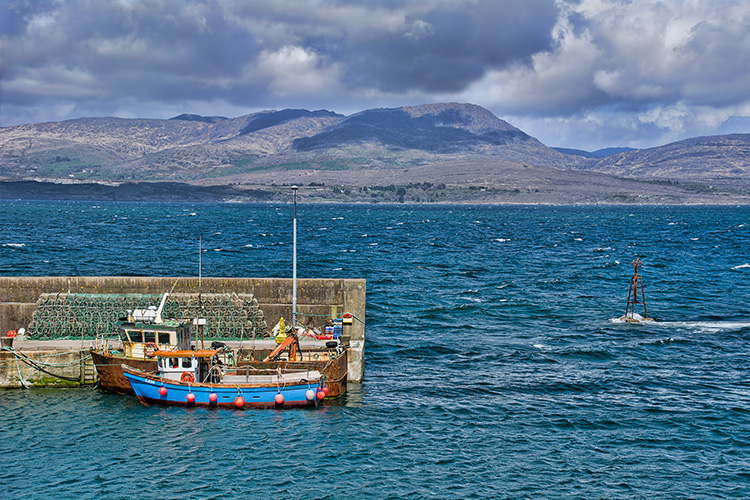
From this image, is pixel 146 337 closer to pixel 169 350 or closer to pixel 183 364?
pixel 169 350

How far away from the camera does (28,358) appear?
3008 centimetres

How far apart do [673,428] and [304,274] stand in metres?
47.4

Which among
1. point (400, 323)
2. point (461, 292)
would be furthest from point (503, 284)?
point (400, 323)

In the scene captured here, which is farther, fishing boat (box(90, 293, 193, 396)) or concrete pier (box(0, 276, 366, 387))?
concrete pier (box(0, 276, 366, 387))

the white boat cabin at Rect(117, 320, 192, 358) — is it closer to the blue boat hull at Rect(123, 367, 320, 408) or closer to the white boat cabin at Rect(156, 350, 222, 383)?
the white boat cabin at Rect(156, 350, 222, 383)

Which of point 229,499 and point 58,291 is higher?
point 58,291

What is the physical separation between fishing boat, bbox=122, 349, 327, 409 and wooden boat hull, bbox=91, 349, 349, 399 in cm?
24

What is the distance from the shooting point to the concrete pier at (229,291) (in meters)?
34.1

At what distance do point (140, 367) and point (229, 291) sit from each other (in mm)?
6750

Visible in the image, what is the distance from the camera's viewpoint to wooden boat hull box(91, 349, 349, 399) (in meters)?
29.2

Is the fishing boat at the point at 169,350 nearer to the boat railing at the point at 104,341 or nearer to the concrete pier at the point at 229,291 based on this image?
the boat railing at the point at 104,341

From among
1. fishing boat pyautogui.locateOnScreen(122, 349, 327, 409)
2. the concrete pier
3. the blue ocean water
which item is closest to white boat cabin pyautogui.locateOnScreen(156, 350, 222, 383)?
fishing boat pyautogui.locateOnScreen(122, 349, 327, 409)

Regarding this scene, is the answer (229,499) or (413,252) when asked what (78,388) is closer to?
(229,499)

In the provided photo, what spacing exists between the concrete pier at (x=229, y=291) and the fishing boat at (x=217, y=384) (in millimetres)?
5356
